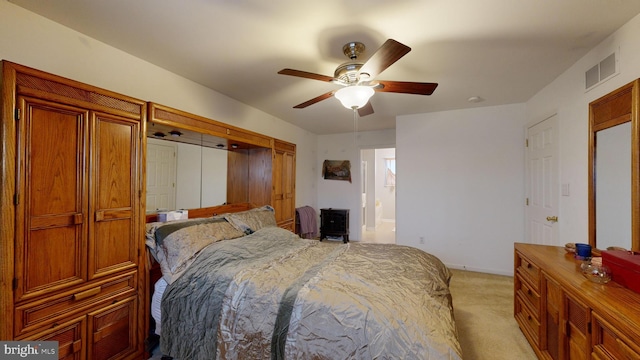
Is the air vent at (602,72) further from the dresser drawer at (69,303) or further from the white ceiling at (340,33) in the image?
the dresser drawer at (69,303)

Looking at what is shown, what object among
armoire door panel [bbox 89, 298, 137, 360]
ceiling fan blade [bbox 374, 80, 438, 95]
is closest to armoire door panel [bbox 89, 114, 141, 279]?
armoire door panel [bbox 89, 298, 137, 360]

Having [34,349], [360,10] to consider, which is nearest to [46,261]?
[34,349]

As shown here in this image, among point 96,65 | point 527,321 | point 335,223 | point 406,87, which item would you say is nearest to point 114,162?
point 96,65

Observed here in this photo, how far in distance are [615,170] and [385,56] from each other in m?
1.84

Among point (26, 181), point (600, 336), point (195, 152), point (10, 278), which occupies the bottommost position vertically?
point (600, 336)

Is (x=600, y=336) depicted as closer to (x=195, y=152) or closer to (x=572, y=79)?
(x=572, y=79)

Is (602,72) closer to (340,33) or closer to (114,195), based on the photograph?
(340,33)

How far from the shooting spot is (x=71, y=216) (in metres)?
1.53

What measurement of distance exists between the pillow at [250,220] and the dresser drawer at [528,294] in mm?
2515

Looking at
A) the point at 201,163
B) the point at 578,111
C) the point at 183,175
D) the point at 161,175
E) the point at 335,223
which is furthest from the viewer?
the point at 335,223

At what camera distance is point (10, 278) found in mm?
1262

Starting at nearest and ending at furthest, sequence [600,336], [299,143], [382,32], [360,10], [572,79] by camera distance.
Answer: [600,336] → [360,10] → [382,32] → [572,79] → [299,143]

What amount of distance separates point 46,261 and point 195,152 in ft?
5.34

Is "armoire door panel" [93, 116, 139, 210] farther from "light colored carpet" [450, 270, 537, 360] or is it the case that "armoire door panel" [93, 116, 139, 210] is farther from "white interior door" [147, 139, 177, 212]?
"light colored carpet" [450, 270, 537, 360]
